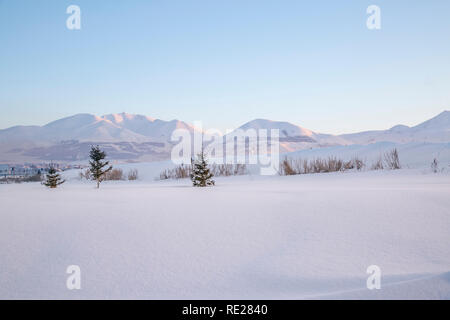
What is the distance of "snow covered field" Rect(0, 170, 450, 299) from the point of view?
127 centimetres

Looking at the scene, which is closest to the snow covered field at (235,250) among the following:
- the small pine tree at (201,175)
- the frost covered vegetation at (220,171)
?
the small pine tree at (201,175)

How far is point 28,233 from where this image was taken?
200cm

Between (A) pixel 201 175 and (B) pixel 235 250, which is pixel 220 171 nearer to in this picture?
(A) pixel 201 175

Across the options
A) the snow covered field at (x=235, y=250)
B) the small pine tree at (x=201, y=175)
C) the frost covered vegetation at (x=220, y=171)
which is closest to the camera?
the snow covered field at (x=235, y=250)

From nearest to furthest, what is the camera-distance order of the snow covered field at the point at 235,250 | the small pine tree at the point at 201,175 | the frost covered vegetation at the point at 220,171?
the snow covered field at the point at 235,250, the small pine tree at the point at 201,175, the frost covered vegetation at the point at 220,171

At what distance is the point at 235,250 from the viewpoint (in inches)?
65.9

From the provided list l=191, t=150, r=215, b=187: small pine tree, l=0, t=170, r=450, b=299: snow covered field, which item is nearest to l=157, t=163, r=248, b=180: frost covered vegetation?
l=191, t=150, r=215, b=187: small pine tree

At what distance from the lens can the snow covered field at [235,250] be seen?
1271 mm

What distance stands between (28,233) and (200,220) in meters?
1.16

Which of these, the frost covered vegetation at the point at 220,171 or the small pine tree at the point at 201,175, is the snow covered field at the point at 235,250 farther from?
the frost covered vegetation at the point at 220,171
